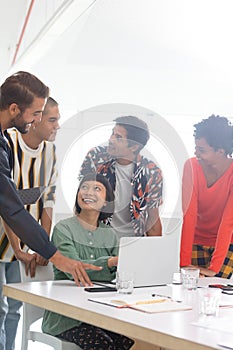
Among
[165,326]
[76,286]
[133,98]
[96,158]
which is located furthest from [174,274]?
[133,98]

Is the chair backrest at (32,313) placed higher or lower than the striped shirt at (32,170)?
lower

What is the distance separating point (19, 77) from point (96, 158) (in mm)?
551

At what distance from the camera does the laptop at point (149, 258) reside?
2.20 meters

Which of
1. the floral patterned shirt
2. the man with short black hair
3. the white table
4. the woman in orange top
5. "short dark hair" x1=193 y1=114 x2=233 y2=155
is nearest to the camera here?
the white table

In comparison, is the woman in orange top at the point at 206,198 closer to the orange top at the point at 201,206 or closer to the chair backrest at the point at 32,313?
the orange top at the point at 201,206

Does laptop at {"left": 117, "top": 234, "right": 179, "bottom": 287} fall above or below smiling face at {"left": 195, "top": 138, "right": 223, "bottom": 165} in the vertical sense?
below

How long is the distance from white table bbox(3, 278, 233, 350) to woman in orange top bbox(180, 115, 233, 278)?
0.90 meters

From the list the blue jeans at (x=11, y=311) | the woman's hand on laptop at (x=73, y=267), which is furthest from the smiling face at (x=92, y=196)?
the blue jeans at (x=11, y=311)

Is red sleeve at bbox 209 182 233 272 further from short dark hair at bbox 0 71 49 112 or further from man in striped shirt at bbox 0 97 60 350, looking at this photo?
short dark hair at bbox 0 71 49 112

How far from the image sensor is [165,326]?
1.56m

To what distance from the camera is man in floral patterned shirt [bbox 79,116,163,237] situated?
270 centimetres

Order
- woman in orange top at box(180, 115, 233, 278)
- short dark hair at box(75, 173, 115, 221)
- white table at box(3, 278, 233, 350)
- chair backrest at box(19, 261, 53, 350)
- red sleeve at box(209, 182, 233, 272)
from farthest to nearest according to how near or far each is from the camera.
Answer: woman in orange top at box(180, 115, 233, 278) < red sleeve at box(209, 182, 233, 272) < short dark hair at box(75, 173, 115, 221) < chair backrest at box(19, 261, 53, 350) < white table at box(3, 278, 233, 350)

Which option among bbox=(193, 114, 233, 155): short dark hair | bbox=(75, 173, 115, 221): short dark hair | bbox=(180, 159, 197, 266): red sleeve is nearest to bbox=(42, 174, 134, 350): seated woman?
bbox=(75, 173, 115, 221): short dark hair

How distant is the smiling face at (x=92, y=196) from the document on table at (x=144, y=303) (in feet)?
1.81
